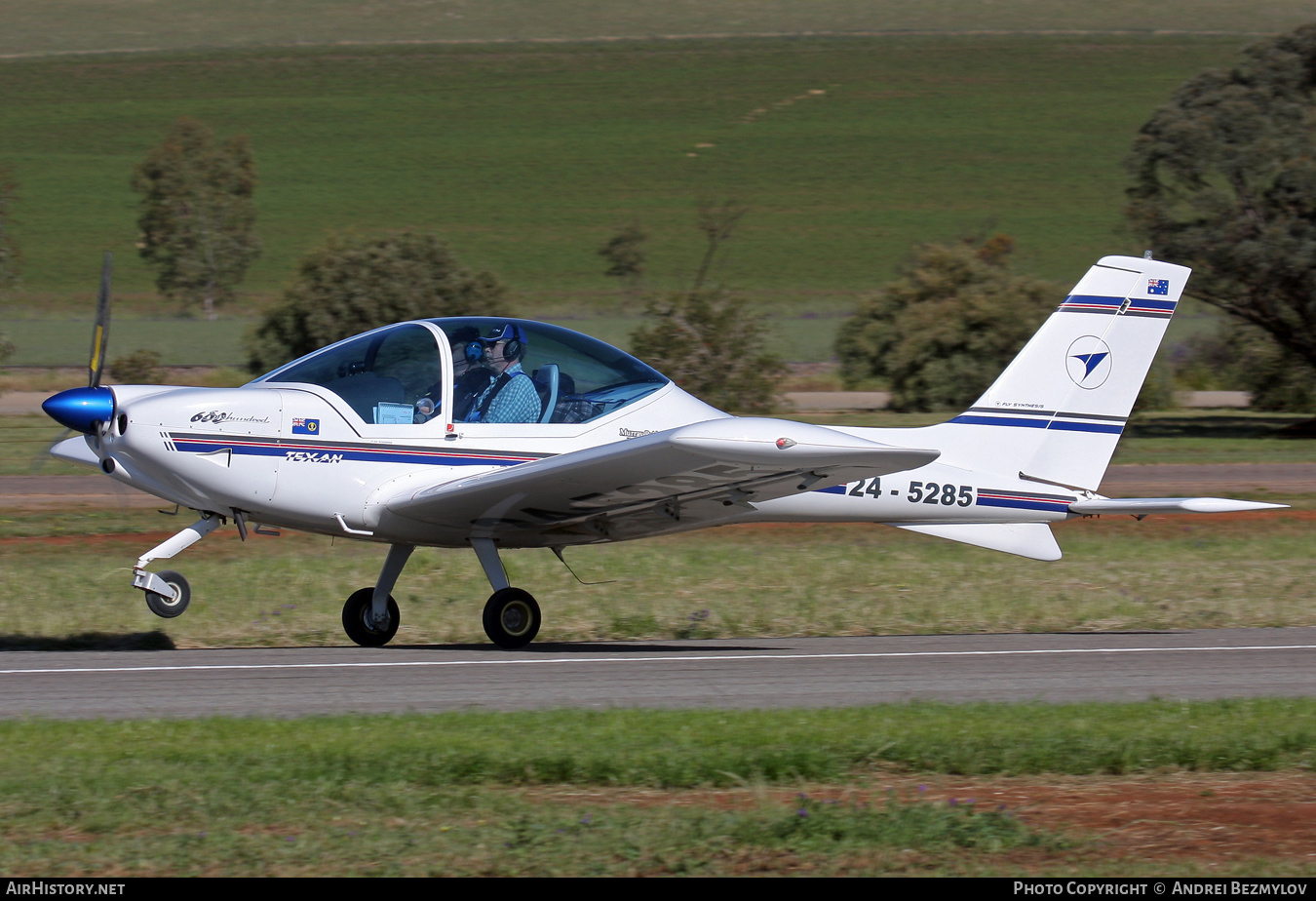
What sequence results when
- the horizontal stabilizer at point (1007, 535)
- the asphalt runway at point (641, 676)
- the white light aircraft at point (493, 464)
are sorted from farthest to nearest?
1. the horizontal stabilizer at point (1007, 535)
2. the white light aircraft at point (493, 464)
3. the asphalt runway at point (641, 676)

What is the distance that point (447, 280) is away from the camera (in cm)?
3831

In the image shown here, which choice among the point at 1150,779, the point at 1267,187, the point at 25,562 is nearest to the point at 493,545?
the point at 1150,779

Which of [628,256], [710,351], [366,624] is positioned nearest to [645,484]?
[366,624]

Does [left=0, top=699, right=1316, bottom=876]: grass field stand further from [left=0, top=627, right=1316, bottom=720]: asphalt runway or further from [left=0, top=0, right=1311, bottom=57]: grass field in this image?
[left=0, top=0, right=1311, bottom=57]: grass field

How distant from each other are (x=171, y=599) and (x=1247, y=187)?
93.8ft

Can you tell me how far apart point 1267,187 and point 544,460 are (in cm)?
2873

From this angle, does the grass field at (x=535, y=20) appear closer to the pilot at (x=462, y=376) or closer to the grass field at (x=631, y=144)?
Answer: the grass field at (x=631, y=144)

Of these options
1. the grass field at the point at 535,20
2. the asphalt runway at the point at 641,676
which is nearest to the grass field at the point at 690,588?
the asphalt runway at the point at 641,676

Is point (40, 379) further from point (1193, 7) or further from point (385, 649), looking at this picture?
point (1193, 7)

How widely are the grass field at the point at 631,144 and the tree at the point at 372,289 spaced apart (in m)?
40.6

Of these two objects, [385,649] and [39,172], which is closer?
[385,649]

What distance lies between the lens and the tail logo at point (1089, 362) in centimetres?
1072

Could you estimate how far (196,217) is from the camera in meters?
80.1

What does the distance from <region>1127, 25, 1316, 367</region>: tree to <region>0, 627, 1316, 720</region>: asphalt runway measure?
73.0 feet
